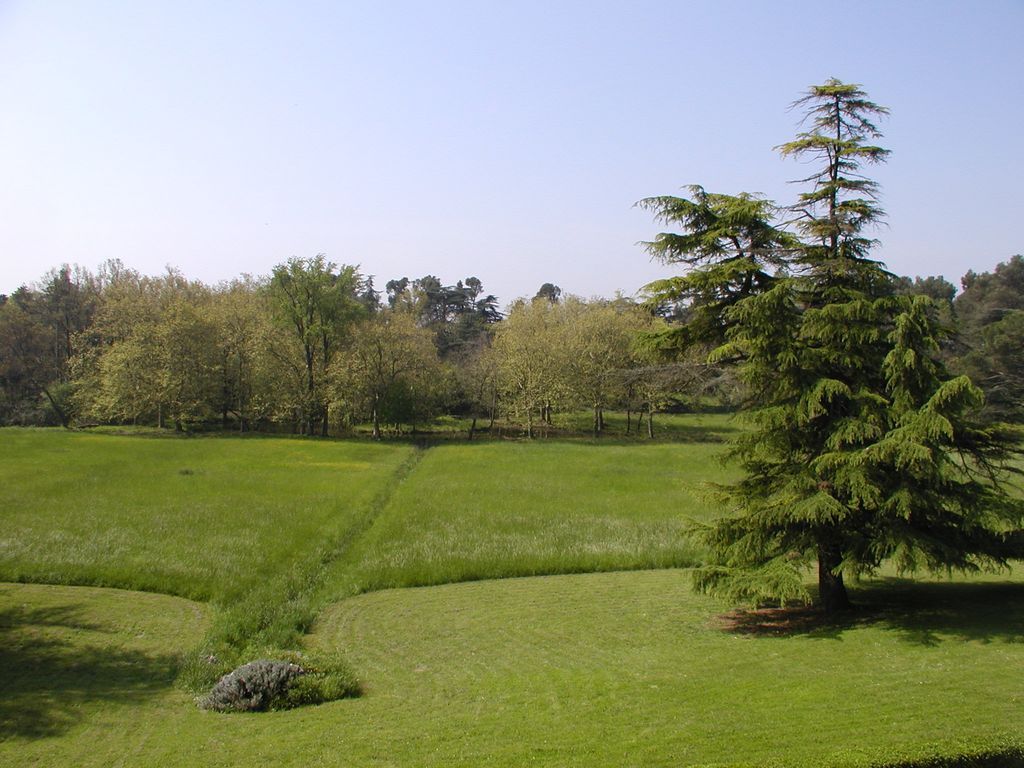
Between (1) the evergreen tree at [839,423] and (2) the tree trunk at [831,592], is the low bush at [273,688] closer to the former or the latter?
(1) the evergreen tree at [839,423]

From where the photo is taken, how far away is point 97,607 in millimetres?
17344

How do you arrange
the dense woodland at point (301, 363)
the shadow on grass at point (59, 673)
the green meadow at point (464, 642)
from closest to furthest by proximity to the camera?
the green meadow at point (464, 642) < the shadow on grass at point (59, 673) < the dense woodland at point (301, 363)

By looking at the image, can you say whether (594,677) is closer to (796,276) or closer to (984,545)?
(984,545)

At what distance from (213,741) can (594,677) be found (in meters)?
5.89

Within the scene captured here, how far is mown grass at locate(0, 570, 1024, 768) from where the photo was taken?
27.5 feet

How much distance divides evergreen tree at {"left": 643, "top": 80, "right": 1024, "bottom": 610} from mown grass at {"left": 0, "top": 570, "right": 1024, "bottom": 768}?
4.34ft

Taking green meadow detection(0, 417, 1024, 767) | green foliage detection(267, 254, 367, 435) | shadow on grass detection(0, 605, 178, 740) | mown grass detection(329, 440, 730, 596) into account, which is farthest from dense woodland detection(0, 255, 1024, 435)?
shadow on grass detection(0, 605, 178, 740)

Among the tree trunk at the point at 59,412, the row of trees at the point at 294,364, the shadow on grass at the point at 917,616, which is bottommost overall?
the shadow on grass at the point at 917,616

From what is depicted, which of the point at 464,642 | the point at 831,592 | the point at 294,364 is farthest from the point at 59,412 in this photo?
the point at 831,592

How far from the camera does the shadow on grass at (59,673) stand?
1078 centimetres

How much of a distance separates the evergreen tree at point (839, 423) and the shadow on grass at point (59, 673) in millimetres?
11096

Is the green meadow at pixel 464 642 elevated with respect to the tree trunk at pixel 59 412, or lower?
lower

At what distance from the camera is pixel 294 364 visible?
68.2 metres

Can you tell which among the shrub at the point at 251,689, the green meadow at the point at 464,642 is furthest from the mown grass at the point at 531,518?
the shrub at the point at 251,689
